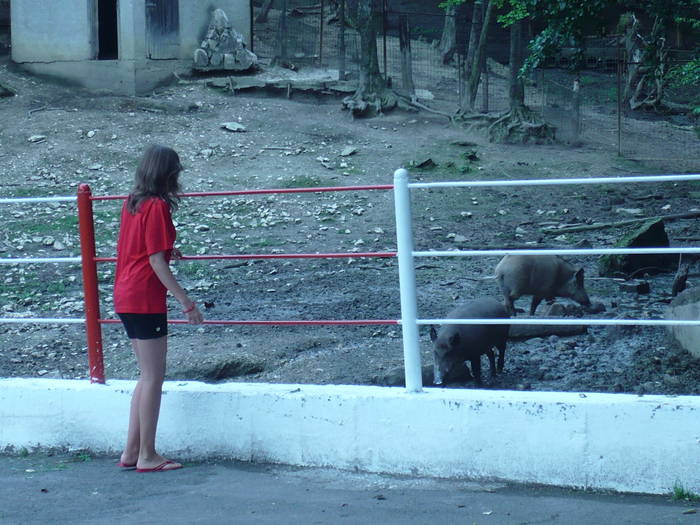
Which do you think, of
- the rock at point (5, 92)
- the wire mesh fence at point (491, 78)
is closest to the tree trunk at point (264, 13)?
the wire mesh fence at point (491, 78)

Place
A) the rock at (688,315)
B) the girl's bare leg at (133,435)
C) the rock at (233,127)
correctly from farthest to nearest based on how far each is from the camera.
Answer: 1. the rock at (233,127)
2. the rock at (688,315)
3. the girl's bare leg at (133,435)

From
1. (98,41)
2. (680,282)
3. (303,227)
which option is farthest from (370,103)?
(680,282)

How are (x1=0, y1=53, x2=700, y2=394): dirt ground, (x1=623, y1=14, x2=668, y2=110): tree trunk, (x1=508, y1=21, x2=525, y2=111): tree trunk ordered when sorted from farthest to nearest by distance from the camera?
(x1=623, y1=14, x2=668, y2=110): tree trunk → (x1=508, y1=21, x2=525, y2=111): tree trunk → (x1=0, y1=53, x2=700, y2=394): dirt ground

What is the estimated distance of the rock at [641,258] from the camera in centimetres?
1045

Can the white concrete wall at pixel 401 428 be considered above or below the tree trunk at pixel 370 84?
below

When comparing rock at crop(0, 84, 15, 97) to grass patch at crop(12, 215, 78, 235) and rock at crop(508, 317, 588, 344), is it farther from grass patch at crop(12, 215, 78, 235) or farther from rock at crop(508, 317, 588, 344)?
rock at crop(508, 317, 588, 344)

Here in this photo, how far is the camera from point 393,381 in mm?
6867

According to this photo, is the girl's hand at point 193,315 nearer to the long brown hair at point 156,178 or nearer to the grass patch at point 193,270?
the long brown hair at point 156,178

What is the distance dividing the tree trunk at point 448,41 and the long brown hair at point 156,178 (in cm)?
2189

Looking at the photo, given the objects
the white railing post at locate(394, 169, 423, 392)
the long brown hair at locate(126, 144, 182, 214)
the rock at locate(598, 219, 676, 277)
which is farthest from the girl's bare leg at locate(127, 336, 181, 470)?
the rock at locate(598, 219, 676, 277)

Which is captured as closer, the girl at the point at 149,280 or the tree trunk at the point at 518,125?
the girl at the point at 149,280

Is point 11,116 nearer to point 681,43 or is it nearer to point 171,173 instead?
point 171,173

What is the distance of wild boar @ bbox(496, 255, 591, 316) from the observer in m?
9.55

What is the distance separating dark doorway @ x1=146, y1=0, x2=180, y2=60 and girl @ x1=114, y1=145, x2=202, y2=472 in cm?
1533
